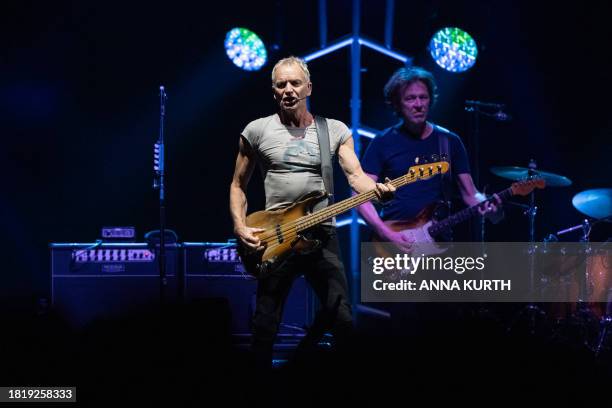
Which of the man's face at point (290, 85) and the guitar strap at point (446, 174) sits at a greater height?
the man's face at point (290, 85)

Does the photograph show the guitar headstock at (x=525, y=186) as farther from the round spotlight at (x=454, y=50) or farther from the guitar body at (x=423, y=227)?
the round spotlight at (x=454, y=50)

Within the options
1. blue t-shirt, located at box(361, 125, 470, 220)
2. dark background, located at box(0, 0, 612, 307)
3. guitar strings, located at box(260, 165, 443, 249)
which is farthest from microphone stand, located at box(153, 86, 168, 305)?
guitar strings, located at box(260, 165, 443, 249)

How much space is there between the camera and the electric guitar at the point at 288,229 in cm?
370

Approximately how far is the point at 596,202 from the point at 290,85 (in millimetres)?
4230

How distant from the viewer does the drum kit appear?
6.27m

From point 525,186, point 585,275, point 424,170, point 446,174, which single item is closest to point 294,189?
point 424,170

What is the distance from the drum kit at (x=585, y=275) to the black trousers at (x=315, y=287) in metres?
3.16

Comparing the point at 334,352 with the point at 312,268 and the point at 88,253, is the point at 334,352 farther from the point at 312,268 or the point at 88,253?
the point at 88,253

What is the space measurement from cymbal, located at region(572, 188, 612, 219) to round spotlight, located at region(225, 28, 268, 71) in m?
4.13

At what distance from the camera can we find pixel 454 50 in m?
7.46

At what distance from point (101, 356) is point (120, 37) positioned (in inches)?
247

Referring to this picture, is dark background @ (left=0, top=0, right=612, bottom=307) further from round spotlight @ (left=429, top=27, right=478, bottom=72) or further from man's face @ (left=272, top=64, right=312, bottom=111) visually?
man's face @ (left=272, top=64, right=312, bottom=111)

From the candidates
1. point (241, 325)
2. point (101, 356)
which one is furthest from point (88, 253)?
point (101, 356)

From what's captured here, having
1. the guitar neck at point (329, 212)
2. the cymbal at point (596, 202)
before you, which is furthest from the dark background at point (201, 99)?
the guitar neck at point (329, 212)
